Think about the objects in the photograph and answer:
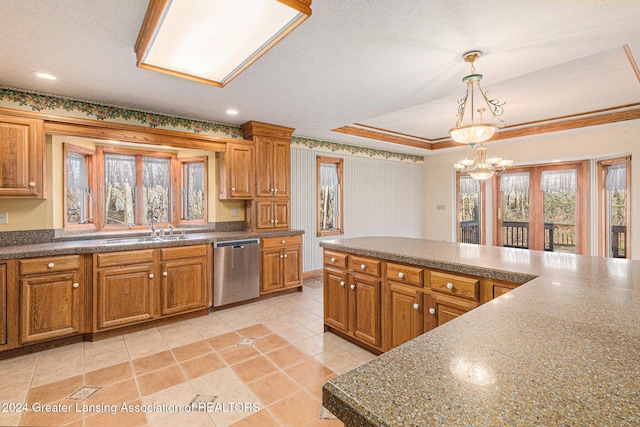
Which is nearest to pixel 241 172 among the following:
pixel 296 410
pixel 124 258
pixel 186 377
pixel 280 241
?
pixel 280 241

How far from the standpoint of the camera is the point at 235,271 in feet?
12.6

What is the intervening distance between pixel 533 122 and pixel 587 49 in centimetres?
289

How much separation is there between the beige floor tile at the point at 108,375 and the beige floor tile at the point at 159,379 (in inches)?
5.5

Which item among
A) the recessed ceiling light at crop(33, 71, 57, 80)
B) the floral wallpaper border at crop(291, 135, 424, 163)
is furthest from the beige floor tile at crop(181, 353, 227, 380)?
the floral wallpaper border at crop(291, 135, 424, 163)

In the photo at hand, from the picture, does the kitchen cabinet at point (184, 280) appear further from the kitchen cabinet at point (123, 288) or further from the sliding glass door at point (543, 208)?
the sliding glass door at point (543, 208)

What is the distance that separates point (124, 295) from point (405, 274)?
9.01 ft

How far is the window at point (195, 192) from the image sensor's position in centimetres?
432

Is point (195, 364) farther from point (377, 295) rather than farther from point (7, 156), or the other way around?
point (7, 156)

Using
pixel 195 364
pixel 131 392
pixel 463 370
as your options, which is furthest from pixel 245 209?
pixel 463 370

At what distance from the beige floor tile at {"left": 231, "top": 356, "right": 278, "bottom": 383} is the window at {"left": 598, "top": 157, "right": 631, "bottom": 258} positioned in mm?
5807

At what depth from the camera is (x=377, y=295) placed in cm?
251

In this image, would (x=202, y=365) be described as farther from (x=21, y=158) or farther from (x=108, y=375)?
(x=21, y=158)

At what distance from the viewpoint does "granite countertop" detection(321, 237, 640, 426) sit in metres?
0.56

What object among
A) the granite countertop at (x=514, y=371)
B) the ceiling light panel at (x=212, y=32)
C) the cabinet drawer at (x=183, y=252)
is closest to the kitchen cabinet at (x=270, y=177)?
the cabinet drawer at (x=183, y=252)
